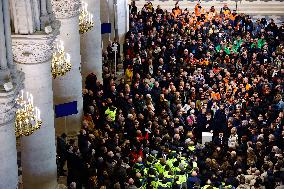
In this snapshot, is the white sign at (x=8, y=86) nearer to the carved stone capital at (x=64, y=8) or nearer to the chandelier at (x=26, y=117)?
the chandelier at (x=26, y=117)

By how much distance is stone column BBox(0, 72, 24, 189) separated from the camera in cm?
1509

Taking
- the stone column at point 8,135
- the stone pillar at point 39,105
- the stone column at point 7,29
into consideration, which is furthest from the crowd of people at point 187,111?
the stone column at point 7,29

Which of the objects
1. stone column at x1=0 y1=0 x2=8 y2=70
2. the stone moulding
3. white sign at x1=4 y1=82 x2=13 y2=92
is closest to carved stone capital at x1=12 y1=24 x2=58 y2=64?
the stone moulding

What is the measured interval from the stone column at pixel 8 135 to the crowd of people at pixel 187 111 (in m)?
3.14

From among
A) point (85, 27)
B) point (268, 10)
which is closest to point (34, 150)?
point (85, 27)

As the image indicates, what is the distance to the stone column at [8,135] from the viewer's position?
49.5 ft

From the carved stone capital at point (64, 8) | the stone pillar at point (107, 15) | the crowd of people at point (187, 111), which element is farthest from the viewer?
the stone pillar at point (107, 15)

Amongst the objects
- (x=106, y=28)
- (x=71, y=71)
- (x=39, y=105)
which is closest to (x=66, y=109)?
(x=71, y=71)

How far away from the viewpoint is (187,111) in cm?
2388

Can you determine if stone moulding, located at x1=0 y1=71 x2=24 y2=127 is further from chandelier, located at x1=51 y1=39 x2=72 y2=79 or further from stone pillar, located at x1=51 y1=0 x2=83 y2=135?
stone pillar, located at x1=51 y1=0 x2=83 y2=135

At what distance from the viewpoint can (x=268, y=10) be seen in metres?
37.5

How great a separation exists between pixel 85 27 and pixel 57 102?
9.01 feet

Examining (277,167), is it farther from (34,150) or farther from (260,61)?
(260,61)

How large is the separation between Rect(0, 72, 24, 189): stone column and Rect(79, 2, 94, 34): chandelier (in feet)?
26.0
